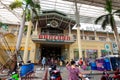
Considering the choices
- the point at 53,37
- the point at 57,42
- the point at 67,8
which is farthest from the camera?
the point at 67,8

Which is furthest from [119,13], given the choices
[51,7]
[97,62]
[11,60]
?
[11,60]

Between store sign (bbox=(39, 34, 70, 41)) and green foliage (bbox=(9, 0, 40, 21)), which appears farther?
store sign (bbox=(39, 34, 70, 41))

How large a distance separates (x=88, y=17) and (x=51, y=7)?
8.84 m

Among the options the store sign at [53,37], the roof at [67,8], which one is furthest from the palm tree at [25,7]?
the roof at [67,8]

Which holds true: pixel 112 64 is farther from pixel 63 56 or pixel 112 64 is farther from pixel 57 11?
pixel 57 11

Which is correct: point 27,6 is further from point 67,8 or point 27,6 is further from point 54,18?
point 67,8

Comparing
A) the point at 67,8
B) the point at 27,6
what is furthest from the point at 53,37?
the point at 27,6

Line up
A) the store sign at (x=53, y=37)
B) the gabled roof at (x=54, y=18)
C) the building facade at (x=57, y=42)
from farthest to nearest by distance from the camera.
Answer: the gabled roof at (x=54, y=18) → the building facade at (x=57, y=42) → the store sign at (x=53, y=37)

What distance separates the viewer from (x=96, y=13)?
29.8m

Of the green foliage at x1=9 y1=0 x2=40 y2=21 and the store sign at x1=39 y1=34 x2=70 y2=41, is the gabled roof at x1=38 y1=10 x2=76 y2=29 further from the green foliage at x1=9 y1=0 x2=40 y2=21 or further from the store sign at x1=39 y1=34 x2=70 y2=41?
the green foliage at x1=9 y1=0 x2=40 y2=21

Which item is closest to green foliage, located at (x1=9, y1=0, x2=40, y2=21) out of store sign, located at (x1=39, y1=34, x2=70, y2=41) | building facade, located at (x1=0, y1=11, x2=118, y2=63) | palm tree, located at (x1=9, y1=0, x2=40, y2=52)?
palm tree, located at (x1=9, y1=0, x2=40, y2=52)

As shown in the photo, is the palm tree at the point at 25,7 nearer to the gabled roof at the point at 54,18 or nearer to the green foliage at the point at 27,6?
the green foliage at the point at 27,6

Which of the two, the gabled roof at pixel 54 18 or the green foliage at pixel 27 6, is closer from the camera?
the green foliage at pixel 27 6

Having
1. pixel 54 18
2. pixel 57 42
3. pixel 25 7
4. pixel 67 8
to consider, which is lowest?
pixel 57 42
